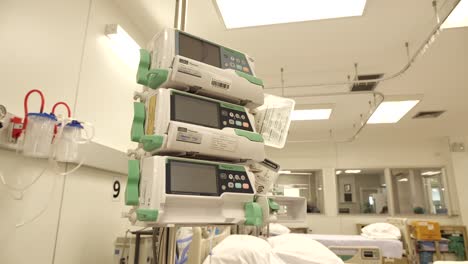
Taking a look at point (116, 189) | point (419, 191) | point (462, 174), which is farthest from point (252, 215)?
point (419, 191)

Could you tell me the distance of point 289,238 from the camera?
65.4 inches

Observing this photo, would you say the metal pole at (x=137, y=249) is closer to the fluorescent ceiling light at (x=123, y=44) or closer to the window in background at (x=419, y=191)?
the fluorescent ceiling light at (x=123, y=44)

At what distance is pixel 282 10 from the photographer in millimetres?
2365

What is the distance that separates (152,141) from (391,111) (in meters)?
4.87

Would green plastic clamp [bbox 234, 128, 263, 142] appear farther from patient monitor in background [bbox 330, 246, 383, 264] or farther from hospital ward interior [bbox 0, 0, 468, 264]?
patient monitor in background [bbox 330, 246, 383, 264]

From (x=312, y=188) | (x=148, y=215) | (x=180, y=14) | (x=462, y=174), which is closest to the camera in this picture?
(x=148, y=215)

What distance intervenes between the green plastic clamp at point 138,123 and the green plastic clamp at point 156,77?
10 cm

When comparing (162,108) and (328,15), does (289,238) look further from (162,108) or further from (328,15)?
(328,15)

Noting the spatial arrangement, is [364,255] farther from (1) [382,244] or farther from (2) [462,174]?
(2) [462,174]

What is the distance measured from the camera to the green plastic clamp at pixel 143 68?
1190mm

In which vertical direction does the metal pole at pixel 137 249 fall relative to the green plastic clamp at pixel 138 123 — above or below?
below

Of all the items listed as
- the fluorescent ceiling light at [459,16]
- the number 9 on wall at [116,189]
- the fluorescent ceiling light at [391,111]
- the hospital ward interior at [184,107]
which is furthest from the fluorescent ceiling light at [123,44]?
the fluorescent ceiling light at [391,111]

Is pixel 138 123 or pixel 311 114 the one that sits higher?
pixel 311 114

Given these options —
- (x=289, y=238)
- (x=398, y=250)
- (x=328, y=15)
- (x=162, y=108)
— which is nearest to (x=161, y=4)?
(x=328, y=15)
